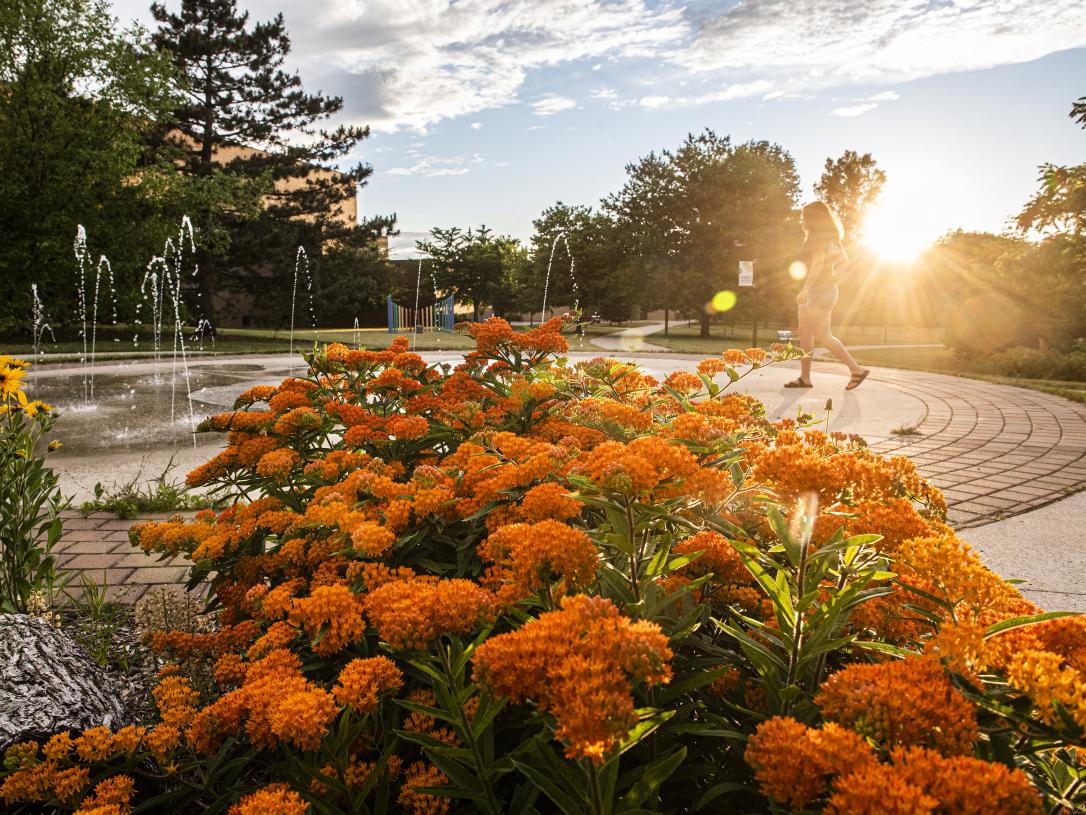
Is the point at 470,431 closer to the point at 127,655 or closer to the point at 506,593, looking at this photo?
the point at 506,593

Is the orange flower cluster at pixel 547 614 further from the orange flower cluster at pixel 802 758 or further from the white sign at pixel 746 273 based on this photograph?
the white sign at pixel 746 273

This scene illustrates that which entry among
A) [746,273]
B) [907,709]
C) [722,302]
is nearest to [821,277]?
[907,709]

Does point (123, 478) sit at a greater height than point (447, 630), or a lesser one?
lesser

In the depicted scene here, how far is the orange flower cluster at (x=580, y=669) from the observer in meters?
0.79

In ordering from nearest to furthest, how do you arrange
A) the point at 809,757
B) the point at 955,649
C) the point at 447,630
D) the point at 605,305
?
the point at 809,757 < the point at 955,649 < the point at 447,630 < the point at 605,305

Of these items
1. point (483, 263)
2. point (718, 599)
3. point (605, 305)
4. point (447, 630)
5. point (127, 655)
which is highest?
point (483, 263)

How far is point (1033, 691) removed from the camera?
2.70ft

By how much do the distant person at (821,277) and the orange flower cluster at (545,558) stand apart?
24.6 feet

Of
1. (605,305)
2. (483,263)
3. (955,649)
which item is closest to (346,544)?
(955,649)

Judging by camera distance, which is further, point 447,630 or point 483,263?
point 483,263

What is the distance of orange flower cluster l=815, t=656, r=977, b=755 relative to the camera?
83cm

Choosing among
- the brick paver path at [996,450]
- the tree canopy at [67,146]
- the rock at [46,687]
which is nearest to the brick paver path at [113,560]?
the rock at [46,687]

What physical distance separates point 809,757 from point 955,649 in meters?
0.32

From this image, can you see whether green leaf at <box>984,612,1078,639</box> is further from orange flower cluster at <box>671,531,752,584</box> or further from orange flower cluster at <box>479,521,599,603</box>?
orange flower cluster at <box>479,521,599,603</box>
